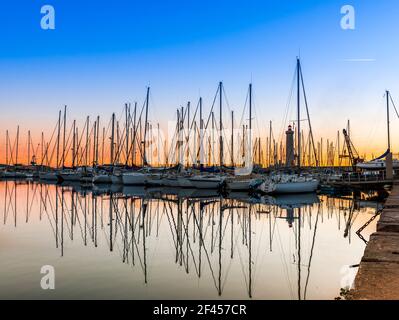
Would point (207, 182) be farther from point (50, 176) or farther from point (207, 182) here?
point (50, 176)

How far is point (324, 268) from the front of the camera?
37.6ft

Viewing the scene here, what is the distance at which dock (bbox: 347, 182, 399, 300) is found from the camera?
533cm

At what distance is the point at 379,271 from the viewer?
6398 mm

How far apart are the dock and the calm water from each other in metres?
1.78

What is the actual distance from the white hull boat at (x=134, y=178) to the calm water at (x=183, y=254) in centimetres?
3306

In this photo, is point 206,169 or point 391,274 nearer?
point 391,274

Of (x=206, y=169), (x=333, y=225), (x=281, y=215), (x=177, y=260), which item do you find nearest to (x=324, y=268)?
(x=177, y=260)

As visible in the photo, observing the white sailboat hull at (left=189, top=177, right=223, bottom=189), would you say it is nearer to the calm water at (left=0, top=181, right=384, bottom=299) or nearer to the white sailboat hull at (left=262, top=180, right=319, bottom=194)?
the white sailboat hull at (left=262, top=180, right=319, bottom=194)

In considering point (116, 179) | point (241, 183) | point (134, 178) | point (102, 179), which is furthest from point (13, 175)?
point (241, 183)
